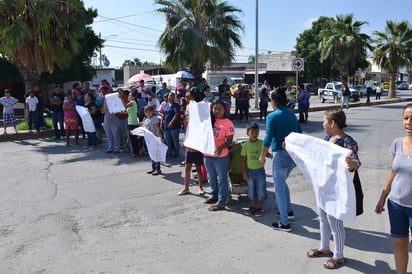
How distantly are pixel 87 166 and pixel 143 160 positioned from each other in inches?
52.9

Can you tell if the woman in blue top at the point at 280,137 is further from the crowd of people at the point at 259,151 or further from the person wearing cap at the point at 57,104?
the person wearing cap at the point at 57,104

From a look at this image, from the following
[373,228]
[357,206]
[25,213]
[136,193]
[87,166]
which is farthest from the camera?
[87,166]

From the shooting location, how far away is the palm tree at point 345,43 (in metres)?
27.8

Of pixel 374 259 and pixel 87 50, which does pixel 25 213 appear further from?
pixel 87 50

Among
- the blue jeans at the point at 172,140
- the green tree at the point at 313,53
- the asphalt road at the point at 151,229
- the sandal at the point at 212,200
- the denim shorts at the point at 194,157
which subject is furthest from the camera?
the green tree at the point at 313,53

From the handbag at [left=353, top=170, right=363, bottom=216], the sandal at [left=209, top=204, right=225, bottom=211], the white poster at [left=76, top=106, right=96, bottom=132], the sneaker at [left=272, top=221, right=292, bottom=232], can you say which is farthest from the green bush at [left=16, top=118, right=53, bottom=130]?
the handbag at [left=353, top=170, right=363, bottom=216]

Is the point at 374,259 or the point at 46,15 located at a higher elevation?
the point at 46,15

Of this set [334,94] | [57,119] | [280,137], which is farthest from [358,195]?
[334,94]

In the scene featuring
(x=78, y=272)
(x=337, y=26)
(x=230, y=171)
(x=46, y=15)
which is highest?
(x=337, y=26)

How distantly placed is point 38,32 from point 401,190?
43.3ft

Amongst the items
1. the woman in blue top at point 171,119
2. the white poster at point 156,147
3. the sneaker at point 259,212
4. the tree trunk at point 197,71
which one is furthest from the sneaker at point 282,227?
the tree trunk at point 197,71

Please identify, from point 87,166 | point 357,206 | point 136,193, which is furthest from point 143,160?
point 357,206

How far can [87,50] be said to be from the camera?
26.9m

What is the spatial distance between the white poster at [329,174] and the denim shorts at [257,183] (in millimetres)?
1326
